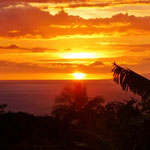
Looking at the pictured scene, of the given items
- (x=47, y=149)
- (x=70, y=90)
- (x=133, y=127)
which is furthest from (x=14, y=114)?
(x=47, y=149)

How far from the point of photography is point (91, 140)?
19.3 meters

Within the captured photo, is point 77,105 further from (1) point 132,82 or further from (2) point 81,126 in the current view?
(1) point 132,82

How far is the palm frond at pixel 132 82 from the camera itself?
19781mm

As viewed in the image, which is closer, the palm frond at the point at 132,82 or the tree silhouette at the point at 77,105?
the palm frond at the point at 132,82

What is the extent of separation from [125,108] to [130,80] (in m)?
7.14

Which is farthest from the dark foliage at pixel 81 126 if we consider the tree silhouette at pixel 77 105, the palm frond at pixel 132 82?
the palm frond at pixel 132 82

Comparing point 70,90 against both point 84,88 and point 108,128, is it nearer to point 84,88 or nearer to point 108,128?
point 84,88

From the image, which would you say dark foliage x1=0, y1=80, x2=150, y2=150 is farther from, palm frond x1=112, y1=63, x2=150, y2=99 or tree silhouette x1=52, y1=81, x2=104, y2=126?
palm frond x1=112, y1=63, x2=150, y2=99

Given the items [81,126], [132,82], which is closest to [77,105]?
[81,126]

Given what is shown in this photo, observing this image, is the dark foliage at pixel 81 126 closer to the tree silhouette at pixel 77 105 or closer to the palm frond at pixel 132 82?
the tree silhouette at pixel 77 105

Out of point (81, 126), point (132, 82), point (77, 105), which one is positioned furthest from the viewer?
→ point (77, 105)

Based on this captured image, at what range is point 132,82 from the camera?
19.9 meters

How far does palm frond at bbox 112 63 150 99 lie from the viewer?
19.8 metres

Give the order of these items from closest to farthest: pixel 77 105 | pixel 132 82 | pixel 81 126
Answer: pixel 132 82 < pixel 81 126 < pixel 77 105
